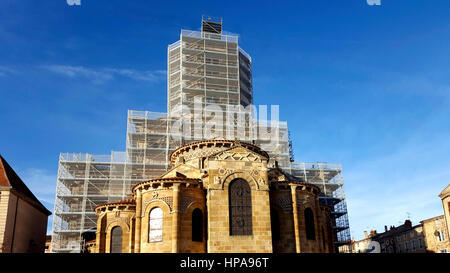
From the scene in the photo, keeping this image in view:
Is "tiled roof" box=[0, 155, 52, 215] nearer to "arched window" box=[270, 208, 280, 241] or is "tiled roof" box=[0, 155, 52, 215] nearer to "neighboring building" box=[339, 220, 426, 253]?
"arched window" box=[270, 208, 280, 241]

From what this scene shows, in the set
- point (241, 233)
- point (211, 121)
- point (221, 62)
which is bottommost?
point (241, 233)

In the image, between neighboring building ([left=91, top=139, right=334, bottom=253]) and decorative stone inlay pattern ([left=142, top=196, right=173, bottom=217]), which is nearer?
neighboring building ([left=91, top=139, right=334, bottom=253])

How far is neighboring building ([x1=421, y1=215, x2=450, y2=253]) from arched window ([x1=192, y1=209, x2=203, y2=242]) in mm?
33254

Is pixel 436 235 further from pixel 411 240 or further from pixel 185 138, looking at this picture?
pixel 185 138

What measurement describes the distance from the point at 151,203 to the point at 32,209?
50.5 ft

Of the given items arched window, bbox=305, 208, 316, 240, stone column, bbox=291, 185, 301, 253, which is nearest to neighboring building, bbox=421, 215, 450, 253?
arched window, bbox=305, 208, 316, 240

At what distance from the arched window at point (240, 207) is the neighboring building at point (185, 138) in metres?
23.2

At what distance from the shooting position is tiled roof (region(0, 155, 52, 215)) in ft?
98.7

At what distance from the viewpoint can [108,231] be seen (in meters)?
30.6

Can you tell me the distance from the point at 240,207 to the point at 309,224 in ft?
20.6
